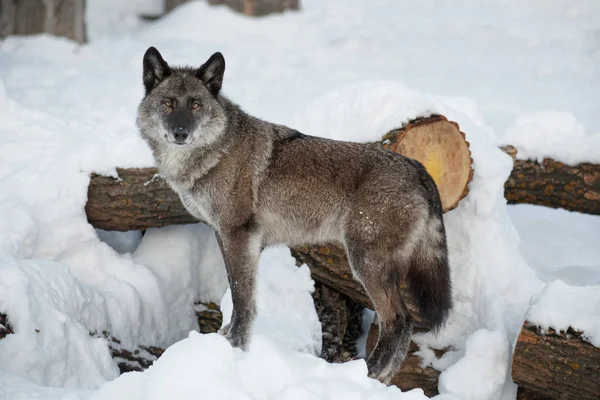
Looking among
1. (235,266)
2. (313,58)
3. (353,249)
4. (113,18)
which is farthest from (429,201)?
(113,18)

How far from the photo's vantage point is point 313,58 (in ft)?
38.7

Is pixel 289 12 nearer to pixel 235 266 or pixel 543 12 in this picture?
pixel 543 12

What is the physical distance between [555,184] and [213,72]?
3.71 m

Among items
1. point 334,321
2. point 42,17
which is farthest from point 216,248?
point 42,17

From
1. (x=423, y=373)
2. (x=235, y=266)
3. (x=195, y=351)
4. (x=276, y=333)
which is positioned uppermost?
(x=195, y=351)

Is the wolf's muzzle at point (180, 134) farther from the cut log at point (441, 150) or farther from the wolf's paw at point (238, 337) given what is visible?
the cut log at point (441, 150)

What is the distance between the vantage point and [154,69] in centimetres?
523

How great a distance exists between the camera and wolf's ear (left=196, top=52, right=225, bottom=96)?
522 cm

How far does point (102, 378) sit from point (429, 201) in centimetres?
281

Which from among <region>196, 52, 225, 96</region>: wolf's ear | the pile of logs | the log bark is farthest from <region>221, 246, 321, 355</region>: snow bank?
<region>196, 52, 225, 96</region>: wolf's ear

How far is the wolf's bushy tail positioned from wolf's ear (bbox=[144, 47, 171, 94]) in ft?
7.32

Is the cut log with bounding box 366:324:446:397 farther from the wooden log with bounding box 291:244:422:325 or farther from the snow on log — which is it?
the snow on log

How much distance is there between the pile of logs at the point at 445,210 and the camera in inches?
211

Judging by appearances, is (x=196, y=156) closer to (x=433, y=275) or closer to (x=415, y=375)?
(x=433, y=275)
